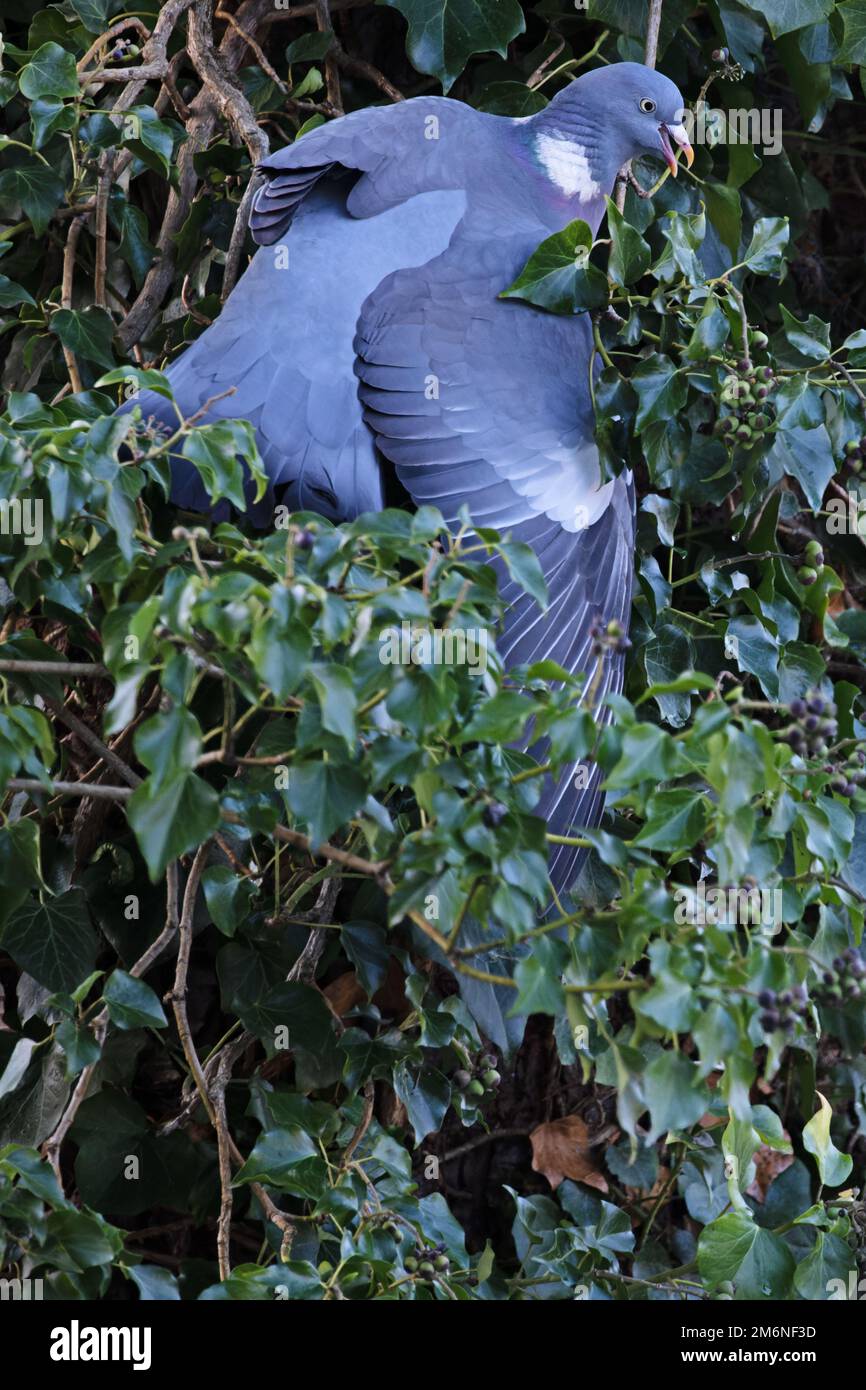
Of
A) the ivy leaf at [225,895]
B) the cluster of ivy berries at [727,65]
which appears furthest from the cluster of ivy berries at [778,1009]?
the cluster of ivy berries at [727,65]

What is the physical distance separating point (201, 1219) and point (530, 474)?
870 mm

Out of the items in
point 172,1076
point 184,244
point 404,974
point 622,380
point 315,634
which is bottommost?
point 172,1076

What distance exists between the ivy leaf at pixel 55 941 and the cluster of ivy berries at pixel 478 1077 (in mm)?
395

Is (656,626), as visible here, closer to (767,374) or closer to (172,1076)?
(767,374)

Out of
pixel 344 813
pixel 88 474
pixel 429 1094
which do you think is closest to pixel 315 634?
pixel 344 813

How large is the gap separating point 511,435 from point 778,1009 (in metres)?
0.73

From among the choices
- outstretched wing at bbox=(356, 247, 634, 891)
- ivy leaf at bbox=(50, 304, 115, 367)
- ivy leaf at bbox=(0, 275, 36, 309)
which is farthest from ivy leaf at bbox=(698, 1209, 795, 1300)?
ivy leaf at bbox=(0, 275, 36, 309)

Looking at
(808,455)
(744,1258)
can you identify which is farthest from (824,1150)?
(808,455)

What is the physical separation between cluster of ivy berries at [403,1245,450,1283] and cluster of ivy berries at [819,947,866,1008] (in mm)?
445

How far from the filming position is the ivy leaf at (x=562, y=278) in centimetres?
144

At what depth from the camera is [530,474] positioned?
149 centimetres

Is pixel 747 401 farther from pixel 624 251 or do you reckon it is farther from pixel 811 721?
pixel 811 721
